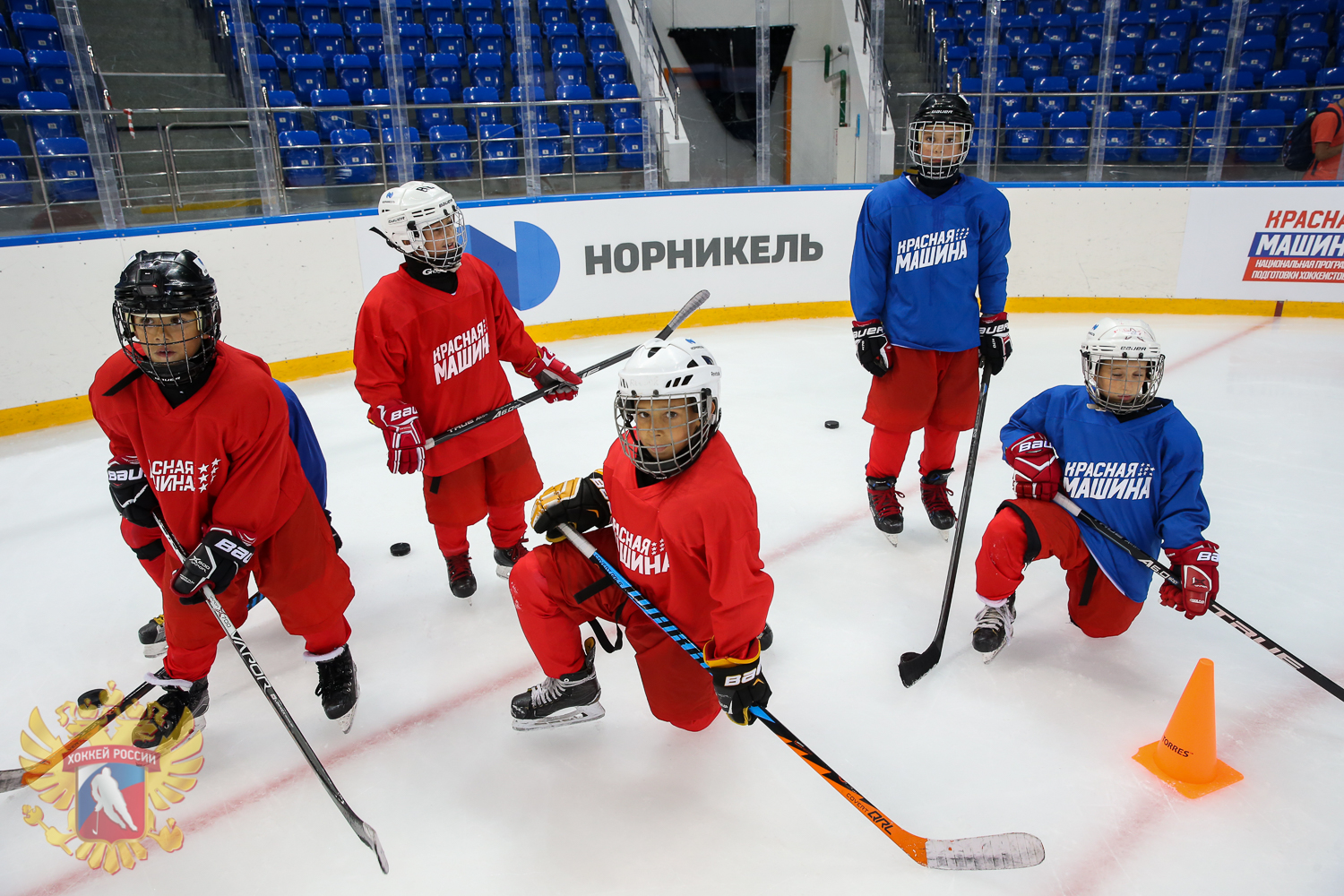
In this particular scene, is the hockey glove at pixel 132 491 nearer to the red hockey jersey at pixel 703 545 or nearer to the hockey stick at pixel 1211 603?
the red hockey jersey at pixel 703 545

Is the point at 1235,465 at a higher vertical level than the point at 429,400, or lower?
lower

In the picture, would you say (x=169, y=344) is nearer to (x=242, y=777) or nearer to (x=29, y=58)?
(x=242, y=777)

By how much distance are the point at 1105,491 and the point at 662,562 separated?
1.18 meters

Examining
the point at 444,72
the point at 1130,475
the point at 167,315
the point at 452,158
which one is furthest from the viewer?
the point at 444,72

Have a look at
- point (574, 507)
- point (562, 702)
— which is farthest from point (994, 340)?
point (562, 702)

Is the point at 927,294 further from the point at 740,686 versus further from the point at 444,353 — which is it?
the point at 740,686

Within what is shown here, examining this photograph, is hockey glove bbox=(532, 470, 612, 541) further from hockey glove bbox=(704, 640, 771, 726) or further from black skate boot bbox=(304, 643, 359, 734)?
black skate boot bbox=(304, 643, 359, 734)

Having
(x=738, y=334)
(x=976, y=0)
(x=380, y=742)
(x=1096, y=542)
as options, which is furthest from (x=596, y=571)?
(x=976, y=0)

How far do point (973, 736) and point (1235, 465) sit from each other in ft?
7.59

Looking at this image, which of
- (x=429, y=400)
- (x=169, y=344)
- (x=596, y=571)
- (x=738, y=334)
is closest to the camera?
(x=169, y=344)

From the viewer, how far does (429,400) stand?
249 centimetres

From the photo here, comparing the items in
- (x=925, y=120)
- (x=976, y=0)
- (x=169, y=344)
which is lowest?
(x=169, y=344)

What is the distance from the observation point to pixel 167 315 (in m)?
1.72

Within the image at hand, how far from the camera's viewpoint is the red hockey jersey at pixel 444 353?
2352mm
